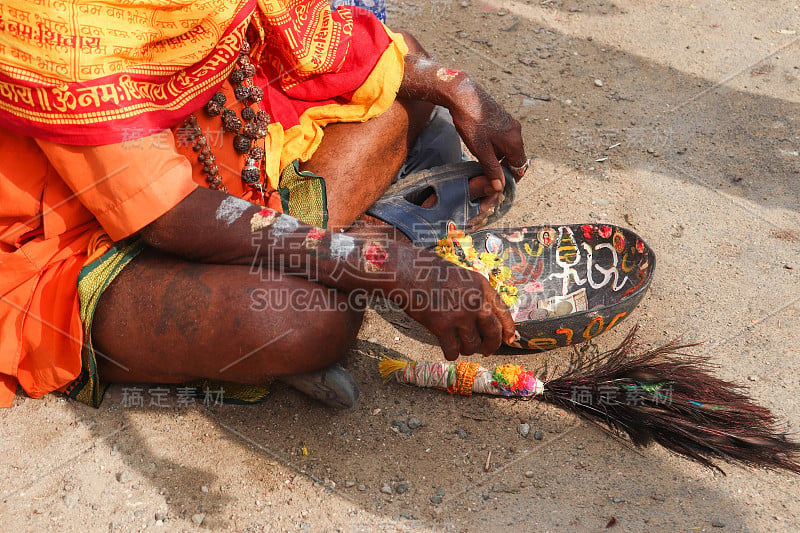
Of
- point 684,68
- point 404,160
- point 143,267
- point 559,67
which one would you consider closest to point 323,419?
point 143,267

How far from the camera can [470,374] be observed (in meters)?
2.23

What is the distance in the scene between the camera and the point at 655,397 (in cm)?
215

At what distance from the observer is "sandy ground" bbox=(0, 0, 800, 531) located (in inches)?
76.0

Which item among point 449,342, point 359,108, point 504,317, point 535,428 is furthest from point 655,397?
point 359,108

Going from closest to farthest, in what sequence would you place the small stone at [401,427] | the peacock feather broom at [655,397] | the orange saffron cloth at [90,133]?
the orange saffron cloth at [90,133], the peacock feather broom at [655,397], the small stone at [401,427]

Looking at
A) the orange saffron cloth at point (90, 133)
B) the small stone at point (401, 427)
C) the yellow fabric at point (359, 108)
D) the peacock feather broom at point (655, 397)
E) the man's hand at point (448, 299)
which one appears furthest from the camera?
the yellow fabric at point (359, 108)

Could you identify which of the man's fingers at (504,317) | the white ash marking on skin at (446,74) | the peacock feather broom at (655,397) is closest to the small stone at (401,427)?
the peacock feather broom at (655,397)

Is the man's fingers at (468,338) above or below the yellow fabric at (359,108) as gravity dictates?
below

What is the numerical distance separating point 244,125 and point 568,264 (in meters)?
1.23

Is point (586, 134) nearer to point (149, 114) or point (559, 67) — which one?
point (559, 67)

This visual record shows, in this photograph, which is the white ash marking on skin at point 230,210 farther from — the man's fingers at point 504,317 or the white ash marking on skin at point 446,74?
the white ash marking on skin at point 446,74

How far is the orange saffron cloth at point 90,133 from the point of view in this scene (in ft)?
5.75

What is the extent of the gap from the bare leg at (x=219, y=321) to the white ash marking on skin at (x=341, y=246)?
108mm

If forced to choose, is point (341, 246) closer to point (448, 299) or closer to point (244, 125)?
point (448, 299)
